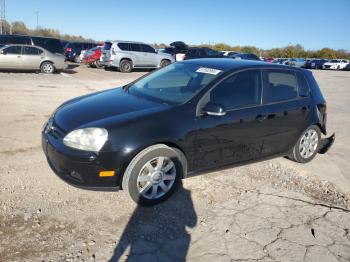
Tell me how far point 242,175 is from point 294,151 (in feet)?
3.73

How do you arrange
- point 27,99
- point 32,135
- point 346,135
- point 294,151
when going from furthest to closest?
point 27,99 → point 346,135 → point 32,135 → point 294,151

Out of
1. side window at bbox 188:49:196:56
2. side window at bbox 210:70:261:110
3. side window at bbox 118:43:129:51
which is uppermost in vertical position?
side window at bbox 188:49:196:56

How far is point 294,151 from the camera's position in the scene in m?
5.50

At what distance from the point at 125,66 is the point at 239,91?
15.9 metres

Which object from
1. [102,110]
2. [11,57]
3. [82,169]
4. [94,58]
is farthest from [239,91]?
[94,58]

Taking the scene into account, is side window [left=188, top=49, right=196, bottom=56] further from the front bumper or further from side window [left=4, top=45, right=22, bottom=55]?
the front bumper

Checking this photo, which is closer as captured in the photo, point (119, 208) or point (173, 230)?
point (173, 230)

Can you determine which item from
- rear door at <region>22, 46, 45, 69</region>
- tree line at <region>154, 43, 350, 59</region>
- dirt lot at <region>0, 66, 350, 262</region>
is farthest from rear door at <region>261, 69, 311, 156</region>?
tree line at <region>154, 43, 350, 59</region>

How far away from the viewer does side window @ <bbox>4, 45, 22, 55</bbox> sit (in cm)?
1591

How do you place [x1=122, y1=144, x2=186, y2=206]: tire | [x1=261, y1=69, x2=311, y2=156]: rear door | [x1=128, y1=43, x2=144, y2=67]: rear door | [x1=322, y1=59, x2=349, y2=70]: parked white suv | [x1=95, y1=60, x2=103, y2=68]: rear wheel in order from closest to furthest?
[x1=122, y1=144, x2=186, y2=206]: tire < [x1=261, y1=69, x2=311, y2=156]: rear door < [x1=128, y1=43, x2=144, y2=67]: rear door < [x1=95, y1=60, x2=103, y2=68]: rear wheel < [x1=322, y1=59, x2=349, y2=70]: parked white suv

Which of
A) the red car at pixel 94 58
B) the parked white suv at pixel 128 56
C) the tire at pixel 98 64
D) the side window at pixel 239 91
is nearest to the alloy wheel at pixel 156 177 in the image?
the side window at pixel 239 91

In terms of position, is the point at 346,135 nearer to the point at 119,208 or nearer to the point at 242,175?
the point at 242,175

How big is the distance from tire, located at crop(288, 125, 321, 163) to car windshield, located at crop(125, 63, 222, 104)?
2.00 meters

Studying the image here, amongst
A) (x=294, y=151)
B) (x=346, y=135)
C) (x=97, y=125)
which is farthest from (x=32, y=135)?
(x=346, y=135)
